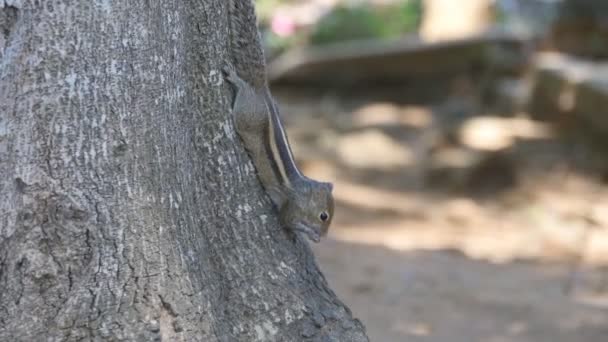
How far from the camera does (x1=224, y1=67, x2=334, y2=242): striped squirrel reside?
2.87 meters

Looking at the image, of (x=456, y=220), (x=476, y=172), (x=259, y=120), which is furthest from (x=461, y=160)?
(x=259, y=120)

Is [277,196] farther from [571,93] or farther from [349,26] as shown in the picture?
[349,26]

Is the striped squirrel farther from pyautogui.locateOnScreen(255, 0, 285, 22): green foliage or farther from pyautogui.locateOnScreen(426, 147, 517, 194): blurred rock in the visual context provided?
pyautogui.locateOnScreen(255, 0, 285, 22): green foliage

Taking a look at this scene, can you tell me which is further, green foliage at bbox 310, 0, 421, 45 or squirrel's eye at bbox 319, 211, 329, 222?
green foliage at bbox 310, 0, 421, 45

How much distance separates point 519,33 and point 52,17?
8.51m

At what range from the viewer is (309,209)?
126 inches

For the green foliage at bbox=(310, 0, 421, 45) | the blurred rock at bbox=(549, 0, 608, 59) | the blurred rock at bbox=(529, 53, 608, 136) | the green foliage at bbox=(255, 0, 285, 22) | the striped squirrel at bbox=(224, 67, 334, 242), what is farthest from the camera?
the green foliage at bbox=(255, 0, 285, 22)

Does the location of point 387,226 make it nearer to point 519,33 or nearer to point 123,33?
point 519,33

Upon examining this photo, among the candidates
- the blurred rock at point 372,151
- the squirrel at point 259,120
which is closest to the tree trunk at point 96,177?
the squirrel at point 259,120

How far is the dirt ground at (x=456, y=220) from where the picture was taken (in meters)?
4.86

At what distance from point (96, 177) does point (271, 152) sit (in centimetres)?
66

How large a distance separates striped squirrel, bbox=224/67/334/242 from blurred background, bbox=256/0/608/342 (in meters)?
1.54

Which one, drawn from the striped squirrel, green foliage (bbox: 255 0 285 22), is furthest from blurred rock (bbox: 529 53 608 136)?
green foliage (bbox: 255 0 285 22)

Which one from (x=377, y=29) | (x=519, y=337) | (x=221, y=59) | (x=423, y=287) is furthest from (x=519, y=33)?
(x=221, y=59)
